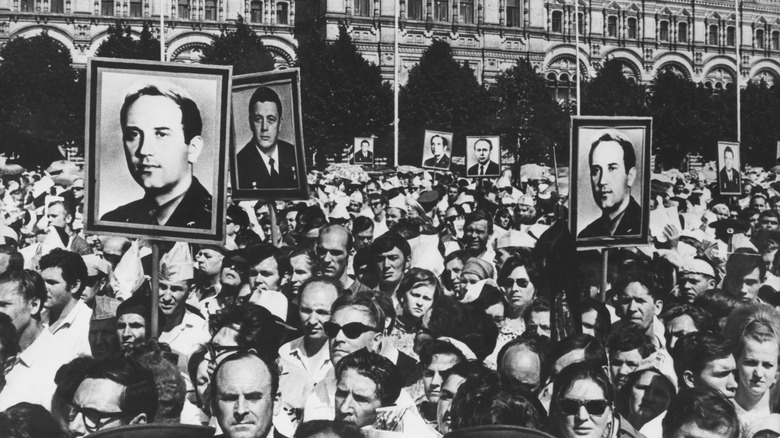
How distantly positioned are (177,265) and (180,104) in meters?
1.41

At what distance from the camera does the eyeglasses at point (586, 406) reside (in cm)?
408

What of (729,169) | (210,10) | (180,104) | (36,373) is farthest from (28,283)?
(210,10)

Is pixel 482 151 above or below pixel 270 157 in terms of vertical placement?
above

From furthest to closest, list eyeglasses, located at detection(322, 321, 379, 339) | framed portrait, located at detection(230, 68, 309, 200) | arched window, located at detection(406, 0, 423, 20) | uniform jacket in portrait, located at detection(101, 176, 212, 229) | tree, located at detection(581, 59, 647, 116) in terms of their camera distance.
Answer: arched window, located at detection(406, 0, 423, 20) < tree, located at detection(581, 59, 647, 116) < framed portrait, located at detection(230, 68, 309, 200) < uniform jacket in portrait, located at detection(101, 176, 212, 229) < eyeglasses, located at detection(322, 321, 379, 339)

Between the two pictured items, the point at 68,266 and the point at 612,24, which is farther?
the point at 612,24

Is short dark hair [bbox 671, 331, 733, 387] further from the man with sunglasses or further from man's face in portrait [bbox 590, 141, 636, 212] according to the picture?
the man with sunglasses

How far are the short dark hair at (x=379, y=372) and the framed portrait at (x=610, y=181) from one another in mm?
2434

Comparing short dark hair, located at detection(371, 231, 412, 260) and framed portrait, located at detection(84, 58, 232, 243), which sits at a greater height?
framed portrait, located at detection(84, 58, 232, 243)

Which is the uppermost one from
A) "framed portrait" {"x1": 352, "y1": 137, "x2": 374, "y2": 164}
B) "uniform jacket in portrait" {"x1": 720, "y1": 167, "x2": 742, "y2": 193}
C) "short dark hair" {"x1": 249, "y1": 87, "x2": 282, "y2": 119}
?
"framed portrait" {"x1": 352, "y1": 137, "x2": 374, "y2": 164}

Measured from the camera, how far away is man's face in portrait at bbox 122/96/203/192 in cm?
543

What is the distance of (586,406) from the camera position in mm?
4078

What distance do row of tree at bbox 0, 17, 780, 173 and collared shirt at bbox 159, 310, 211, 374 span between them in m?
30.6

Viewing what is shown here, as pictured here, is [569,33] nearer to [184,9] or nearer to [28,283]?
[184,9]

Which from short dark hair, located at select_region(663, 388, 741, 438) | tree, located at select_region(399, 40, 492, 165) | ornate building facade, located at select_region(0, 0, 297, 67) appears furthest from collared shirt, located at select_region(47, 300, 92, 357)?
ornate building facade, located at select_region(0, 0, 297, 67)
